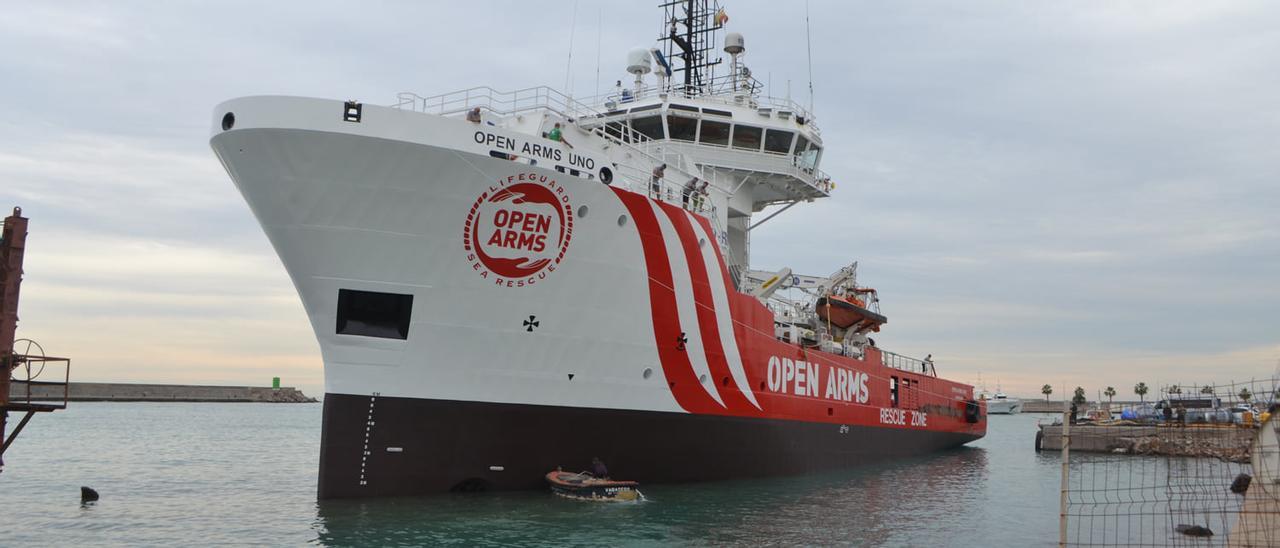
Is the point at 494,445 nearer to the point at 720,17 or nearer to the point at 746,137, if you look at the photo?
the point at 746,137

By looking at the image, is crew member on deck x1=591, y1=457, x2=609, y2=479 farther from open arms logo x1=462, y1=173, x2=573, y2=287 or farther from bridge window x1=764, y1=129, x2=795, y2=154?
bridge window x1=764, y1=129, x2=795, y2=154

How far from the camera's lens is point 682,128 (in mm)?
21734

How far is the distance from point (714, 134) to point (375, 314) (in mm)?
10838

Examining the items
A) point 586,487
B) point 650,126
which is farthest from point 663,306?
point 650,126

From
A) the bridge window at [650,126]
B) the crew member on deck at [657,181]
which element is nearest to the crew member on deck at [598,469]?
the crew member on deck at [657,181]

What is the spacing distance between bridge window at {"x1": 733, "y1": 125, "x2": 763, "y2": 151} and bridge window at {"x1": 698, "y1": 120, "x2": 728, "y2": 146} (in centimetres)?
28

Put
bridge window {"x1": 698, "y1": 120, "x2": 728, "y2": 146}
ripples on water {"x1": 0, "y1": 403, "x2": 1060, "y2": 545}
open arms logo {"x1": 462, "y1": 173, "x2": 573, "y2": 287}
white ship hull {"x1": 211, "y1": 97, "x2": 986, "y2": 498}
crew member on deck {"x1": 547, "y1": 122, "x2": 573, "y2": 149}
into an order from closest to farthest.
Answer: ripples on water {"x1": 0, "y1": 403, "x2": 1060, "y2": 545}, white ship hull {"x1": 211, "y1": 97, "x2": 986, "y2": 498}, open arms logo {"x1": 462, "y1": 173, "x2": 573, "y2": 287}, crew member on deck {"x1": 547, "y1": 122, "x2": 573, "y2": 149}, bridge window {"x1": 698, "y1": 120, "x2": 728, "y2": 146}

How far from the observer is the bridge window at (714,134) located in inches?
856

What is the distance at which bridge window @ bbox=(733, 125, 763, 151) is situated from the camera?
2212 cm

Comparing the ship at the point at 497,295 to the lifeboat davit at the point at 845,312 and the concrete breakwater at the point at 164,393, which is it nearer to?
the lifeboat davit at the point at 845,312

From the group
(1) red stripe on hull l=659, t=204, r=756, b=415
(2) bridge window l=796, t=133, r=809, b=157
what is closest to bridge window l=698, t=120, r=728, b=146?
(2) bridge window l=796, t=133, r=809, b=157

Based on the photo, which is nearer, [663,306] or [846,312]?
[663,306]

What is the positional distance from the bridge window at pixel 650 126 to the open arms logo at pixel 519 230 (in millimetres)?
7590

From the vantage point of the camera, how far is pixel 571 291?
1489 cm
